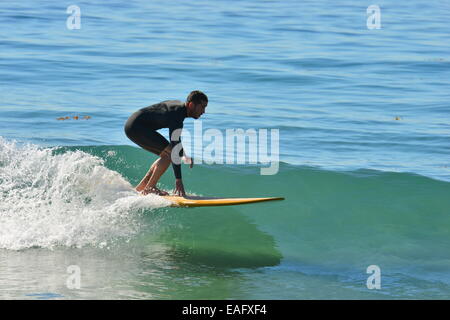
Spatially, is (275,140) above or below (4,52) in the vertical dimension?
below

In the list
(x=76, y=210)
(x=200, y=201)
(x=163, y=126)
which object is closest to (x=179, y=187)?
(x=200, y=201)

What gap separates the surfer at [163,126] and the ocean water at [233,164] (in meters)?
0.36

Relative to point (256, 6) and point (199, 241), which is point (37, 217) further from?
point (256, 6)

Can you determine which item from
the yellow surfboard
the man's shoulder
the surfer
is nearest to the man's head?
the surfer

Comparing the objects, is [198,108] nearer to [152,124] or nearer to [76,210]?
[152,124]

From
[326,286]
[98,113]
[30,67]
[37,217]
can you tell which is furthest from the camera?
[30,67]

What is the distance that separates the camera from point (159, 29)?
2794 cm

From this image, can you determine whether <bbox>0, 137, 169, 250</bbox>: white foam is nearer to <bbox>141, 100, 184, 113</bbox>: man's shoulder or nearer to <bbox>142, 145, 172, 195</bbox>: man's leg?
<bbox>142, 145, 172, 195</bbox>: man's leg

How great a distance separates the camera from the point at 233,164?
44.0 feet

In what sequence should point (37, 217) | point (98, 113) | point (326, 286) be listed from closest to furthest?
1. point (326, 286)
2. point (37, 217)
3. point (98, 113)

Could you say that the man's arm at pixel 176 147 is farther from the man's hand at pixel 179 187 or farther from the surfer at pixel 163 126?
the man's hand at pixel 179 187

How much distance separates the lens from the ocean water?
854cm

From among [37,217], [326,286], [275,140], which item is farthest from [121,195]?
[275,140]

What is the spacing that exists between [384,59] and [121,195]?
15.8m
